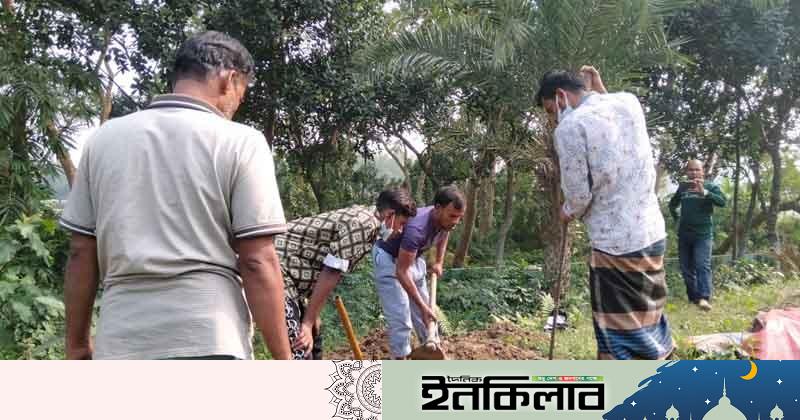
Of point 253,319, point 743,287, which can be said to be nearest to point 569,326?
point 743,287

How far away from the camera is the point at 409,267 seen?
3912 mm

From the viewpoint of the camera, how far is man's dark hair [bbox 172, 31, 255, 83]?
5.83 ft

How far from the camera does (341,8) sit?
7559mm

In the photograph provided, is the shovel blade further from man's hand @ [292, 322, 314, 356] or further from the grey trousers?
man's hand @ [292, 322, 314, 356]

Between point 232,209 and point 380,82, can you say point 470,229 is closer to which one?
point 380,82

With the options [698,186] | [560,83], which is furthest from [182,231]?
[698,186]

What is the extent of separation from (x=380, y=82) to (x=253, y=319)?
620cm

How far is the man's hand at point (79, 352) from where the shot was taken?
5.96ft

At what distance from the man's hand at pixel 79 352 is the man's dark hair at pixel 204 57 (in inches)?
29.7

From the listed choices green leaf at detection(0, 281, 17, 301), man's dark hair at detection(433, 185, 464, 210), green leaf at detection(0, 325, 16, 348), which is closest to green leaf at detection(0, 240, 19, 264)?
green leaf at detection(0, 281, 17, 301)

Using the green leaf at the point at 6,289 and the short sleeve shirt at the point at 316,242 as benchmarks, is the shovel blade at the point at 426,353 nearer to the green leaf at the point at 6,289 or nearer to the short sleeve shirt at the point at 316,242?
the short sleeve shirt at the point at 316,242

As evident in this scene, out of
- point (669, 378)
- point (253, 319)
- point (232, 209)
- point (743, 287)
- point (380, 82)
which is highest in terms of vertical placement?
point (380, 82)

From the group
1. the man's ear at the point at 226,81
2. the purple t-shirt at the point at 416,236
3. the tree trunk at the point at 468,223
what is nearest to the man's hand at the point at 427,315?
the purple t-shirt at the point at 416,236

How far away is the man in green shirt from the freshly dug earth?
1.71 meters
